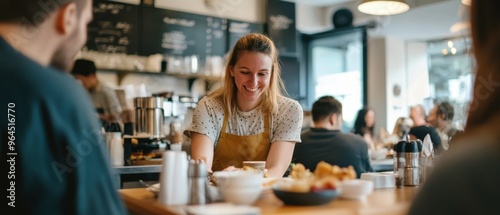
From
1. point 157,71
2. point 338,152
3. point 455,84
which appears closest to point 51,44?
point 338,152

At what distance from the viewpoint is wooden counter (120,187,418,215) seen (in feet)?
4.15

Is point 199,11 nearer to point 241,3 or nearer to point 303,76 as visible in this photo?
point 241,3

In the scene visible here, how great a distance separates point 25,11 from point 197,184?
2.09ft

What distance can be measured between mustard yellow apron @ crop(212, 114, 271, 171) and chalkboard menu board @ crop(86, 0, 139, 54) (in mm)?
3073

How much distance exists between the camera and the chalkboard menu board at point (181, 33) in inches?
207

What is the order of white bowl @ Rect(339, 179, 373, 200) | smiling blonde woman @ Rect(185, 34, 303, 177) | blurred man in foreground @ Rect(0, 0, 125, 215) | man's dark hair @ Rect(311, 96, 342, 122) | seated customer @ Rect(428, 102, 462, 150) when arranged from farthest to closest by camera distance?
seated customer @ Rect(428, 102, 462, 150), man's dark hair @ Rect(311, 96, 342, 122), smiling blonde woman @ Rect(185, 34, 303, 177), white bowl @ Rect(339, 179, 373, 200), blurred man in foreground @ Rect(0, 0, 125, 215)

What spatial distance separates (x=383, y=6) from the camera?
321 cm

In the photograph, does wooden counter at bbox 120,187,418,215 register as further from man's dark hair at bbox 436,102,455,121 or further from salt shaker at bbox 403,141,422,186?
man's dark hair at bbox 436,102,455,121

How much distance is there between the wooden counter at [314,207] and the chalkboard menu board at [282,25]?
4.80 m

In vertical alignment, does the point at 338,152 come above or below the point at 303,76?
below

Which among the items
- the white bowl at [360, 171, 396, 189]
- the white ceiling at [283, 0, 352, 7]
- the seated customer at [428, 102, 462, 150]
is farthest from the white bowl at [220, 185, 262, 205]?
the white ceiling at [283, 0, 352, 7]

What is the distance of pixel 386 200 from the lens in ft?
4.75

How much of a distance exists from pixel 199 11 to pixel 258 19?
0.86 meters

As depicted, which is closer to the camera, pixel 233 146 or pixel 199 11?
pixel 233 146
